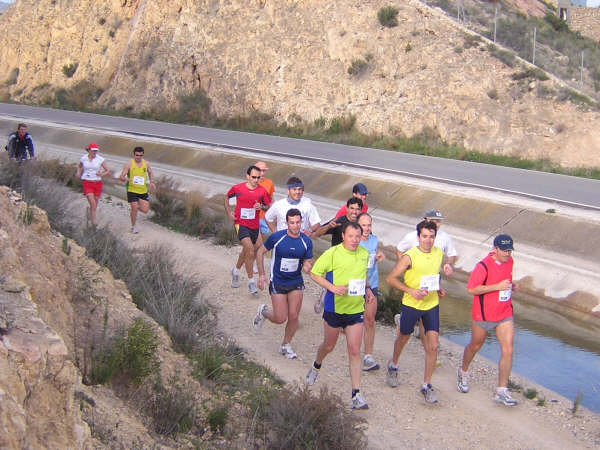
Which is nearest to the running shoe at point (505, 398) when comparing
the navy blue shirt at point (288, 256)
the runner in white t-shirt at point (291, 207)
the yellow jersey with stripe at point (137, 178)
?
the navy blue shirt at point (288, 256)

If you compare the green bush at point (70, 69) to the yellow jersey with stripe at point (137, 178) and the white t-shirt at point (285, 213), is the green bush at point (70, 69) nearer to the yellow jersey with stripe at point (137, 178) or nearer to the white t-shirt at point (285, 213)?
the yellow jersey with stripe at point (137, 178)

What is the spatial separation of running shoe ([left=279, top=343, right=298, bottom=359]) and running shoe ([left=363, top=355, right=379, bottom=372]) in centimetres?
81

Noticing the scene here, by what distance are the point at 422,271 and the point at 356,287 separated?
2.68 feet

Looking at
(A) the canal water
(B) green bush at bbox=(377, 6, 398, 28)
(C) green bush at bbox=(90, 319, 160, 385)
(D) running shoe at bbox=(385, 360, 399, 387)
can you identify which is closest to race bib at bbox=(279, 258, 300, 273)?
(D) running shoe at bbox=(385, 360, 399, 387)

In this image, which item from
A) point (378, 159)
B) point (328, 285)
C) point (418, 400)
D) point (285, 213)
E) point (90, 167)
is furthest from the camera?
point (378, 159)

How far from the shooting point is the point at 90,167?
13.9 meters

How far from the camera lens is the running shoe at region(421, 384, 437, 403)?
7.87 m

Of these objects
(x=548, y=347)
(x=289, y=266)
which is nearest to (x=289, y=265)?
(x=289, y=266)

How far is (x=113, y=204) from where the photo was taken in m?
18.5

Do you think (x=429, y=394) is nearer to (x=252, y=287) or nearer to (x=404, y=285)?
(x=404, y=285)

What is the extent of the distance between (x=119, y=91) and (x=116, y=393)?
35920 mm

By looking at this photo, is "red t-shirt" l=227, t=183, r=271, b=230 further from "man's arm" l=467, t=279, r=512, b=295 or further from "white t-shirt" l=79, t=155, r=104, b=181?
"white t-shirt" l=79, t=155, r=104, b=181

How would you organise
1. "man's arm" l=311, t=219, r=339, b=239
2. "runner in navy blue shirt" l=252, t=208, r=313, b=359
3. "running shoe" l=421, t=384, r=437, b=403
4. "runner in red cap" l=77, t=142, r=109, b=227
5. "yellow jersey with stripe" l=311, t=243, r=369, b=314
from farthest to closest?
"runner in red cap" l=77, t=142, r=109, b=227 < "man's arm" l=311, t=219, r=339, b=239 < "runner in navy blue shirt" l=252, t=208, r=313, b=359 < "running shoe" l=421, t=384, r=437, b=403 < "yellow jersey with stripe" l=311, t=243, r=369, b=314

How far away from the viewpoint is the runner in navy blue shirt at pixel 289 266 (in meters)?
8.23
